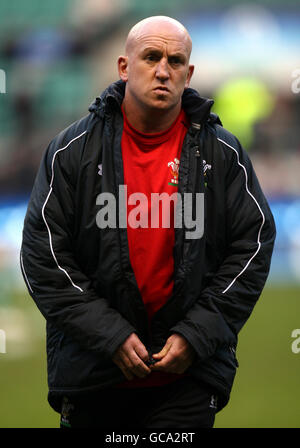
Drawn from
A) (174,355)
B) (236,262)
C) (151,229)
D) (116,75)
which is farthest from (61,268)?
(116,75)

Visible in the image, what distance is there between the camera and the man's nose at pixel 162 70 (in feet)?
7.05

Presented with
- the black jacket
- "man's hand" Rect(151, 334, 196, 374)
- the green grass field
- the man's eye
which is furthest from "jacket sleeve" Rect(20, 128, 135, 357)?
the green grass field

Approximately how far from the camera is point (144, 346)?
2.13 m

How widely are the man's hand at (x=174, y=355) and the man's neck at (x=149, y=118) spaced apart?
1.92 ft

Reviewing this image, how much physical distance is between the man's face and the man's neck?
1.1 inches

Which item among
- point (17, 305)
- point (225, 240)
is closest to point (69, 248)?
point (225, 240)

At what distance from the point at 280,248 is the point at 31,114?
4.97 metres

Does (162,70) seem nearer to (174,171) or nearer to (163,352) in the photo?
(174,171)

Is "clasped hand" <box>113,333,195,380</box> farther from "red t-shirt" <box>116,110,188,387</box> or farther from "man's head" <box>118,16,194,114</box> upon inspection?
"man's head" <box>118,16,194,114</box>

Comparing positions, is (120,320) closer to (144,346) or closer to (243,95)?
(144,346)

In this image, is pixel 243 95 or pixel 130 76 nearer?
pixel 130 76

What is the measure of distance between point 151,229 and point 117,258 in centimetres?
13

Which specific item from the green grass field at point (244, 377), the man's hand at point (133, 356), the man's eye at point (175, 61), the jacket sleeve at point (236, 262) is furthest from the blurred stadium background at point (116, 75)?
the man's hand at point (133, 356)

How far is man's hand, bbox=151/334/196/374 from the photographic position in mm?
2098
